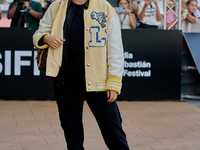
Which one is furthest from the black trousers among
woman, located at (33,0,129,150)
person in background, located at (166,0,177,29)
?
person in background, located at (166,0,177,29)

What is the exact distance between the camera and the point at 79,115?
3418mm

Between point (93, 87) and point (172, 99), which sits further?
point (172, 99)

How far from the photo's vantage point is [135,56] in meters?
7.88

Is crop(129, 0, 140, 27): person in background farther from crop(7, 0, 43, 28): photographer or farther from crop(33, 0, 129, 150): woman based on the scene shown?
crop(33, 0, 129, 150): woman

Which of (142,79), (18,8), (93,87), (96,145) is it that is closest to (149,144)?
(96,145)

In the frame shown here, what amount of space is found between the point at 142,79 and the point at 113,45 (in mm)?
4749

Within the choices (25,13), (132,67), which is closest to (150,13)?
(132,67)

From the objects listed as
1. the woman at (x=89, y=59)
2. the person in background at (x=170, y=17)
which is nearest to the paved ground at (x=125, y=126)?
the woman at (x=89, y=59)

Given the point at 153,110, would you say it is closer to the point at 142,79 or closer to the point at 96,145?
the point at 142,79

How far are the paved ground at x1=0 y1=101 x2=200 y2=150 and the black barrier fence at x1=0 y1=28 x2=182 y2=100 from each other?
0.81ft

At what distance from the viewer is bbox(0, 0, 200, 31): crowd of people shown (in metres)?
8.03

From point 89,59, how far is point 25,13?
517 cm

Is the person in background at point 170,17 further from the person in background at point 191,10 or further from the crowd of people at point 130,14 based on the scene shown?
the person in background at point 191,10

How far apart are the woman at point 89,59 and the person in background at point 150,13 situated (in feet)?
17.0
